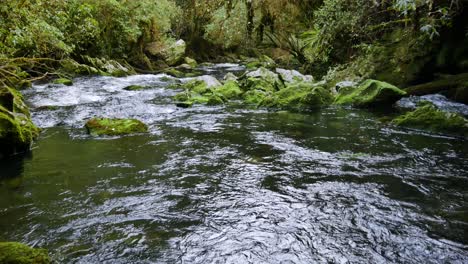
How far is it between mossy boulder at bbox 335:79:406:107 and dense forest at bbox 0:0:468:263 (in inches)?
1.2

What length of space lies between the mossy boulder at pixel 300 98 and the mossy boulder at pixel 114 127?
462cm

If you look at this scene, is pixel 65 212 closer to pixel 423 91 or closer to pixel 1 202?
pixel 1 202

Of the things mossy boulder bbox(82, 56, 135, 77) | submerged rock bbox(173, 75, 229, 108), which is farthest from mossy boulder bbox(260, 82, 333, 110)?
mossy boulder bbox(82, 56, 135, 77)

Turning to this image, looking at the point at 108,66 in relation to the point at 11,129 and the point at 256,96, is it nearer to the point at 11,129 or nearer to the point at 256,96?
the point at 256,96

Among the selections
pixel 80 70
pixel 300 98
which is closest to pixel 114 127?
pixel 300 98

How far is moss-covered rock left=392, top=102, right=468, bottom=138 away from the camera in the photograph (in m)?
7.91

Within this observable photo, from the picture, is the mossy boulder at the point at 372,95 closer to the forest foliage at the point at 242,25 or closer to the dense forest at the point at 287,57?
the dense forest at the point at 287,57

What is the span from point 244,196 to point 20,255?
2.78 meters

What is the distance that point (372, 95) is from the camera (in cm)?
1126

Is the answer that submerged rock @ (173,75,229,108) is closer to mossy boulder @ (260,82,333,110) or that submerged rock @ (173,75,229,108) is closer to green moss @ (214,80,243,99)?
green moss @ (214,80,243,99)

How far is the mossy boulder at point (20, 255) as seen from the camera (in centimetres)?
323

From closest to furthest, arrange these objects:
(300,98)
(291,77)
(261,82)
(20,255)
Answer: (20,255) < (300,98) < (261,82) < (291,77)

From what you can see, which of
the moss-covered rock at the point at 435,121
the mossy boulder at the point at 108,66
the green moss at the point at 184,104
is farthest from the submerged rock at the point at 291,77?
the mossy boulder at the point at 108,66

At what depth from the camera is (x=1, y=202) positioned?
5.01 metres
